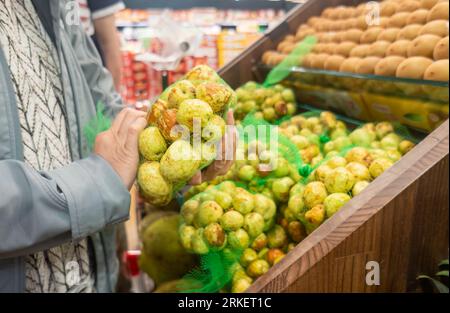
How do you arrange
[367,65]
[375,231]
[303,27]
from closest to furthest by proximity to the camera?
1. [375,231]
2. [367,65]
3. [303,27]

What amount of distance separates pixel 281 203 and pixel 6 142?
70 centimetres

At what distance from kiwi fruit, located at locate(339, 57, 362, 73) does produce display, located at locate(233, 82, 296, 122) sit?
0.24m

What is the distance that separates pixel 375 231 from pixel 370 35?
866mm

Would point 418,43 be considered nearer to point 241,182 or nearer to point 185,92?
point 241,182

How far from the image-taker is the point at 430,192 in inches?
39.8

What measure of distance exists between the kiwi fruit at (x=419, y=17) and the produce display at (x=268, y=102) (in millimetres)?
523

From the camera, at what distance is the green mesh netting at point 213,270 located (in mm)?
1042

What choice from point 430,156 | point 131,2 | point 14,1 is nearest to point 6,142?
point 14,1

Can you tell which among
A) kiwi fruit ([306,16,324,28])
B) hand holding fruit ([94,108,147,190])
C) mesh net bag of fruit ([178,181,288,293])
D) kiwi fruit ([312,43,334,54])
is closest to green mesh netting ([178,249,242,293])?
mesh net bag of fruit ([178,181,288,293])

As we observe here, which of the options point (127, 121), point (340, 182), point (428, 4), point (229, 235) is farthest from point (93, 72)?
point (428, 4)

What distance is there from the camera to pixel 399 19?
4.64 ft

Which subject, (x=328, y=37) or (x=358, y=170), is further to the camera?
(x=328, y=37)

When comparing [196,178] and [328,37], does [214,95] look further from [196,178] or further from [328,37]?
[328,37]
